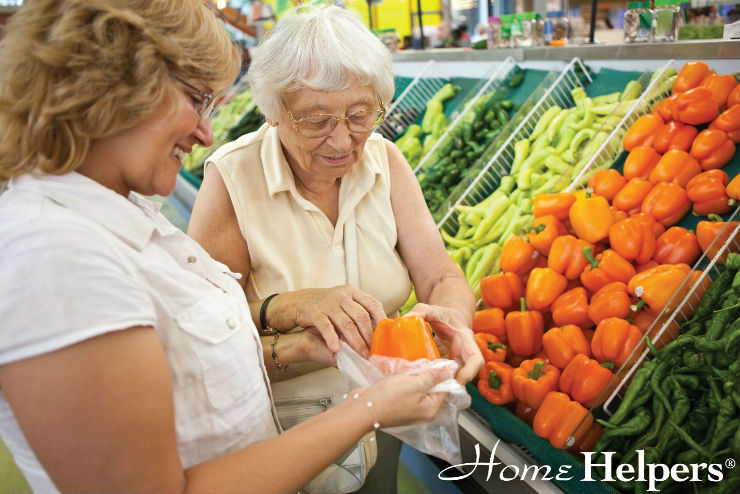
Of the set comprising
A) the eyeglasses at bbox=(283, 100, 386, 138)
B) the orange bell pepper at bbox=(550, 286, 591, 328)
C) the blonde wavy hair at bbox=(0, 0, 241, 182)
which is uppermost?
the blonde wavy hair at bbox=(0, 0, 241, 182)

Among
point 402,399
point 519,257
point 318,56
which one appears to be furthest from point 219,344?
point 519,257

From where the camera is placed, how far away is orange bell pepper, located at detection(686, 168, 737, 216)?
2.11 m

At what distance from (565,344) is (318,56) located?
1.25 meters

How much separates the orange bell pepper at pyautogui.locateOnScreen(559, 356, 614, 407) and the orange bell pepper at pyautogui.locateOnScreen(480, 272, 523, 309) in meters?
0.46

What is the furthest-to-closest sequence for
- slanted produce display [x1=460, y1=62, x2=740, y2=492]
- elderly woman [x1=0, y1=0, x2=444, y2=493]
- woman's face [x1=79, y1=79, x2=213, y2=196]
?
slanted produce display [x1=460, y1=62, x2=740, y2=492] < woman's face [x1=79, y1=79, x2=213, y2=196] < elderly woman [x1=0, y1=0, x2=444, y2=493]

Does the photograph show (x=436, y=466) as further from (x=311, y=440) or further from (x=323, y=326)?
(x=311, y=440)

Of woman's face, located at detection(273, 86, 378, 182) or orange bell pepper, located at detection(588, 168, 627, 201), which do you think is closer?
woman's face, located at detection(273, 86, 378, 182)

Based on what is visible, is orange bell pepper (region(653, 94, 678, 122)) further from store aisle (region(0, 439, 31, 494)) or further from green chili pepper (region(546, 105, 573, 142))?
store aisle (region(0, 439, 31, 494))

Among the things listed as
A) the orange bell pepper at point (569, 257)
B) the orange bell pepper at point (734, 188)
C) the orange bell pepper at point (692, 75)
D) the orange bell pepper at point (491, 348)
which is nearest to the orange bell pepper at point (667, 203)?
the orange bell pepper at point (734, 188)

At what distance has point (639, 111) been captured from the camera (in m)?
2.68

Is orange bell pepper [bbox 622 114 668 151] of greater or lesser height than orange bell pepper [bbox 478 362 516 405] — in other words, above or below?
above

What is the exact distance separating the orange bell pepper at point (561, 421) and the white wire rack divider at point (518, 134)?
4.55 ft

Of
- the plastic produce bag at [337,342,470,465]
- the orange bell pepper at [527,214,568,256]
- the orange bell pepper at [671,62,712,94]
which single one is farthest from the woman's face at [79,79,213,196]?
the orange bell pepper at [671,62,712,94]

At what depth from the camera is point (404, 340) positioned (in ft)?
5.10
